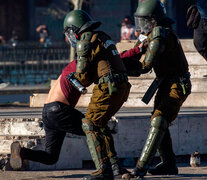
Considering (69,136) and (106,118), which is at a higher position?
(106,118)

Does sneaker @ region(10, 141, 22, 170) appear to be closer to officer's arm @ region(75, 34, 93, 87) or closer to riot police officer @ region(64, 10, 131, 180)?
riot police officer @ region(64, 10, 131, 180)

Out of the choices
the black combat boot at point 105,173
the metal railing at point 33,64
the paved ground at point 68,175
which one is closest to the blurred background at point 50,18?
the metal railing at point 33,64

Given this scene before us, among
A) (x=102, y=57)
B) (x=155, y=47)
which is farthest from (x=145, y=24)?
(x=102, y=57)

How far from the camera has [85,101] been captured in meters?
9.27

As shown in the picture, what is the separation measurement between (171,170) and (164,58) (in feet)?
3.79

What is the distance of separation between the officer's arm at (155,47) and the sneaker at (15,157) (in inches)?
58.1

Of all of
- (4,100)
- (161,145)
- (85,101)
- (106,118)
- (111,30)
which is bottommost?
(111,30)

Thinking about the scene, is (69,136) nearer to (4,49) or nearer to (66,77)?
(66,77)

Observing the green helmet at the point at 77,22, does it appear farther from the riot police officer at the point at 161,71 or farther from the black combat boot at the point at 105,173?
the black combat boot at the point at 105,173

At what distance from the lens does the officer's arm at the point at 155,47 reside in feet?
18.1

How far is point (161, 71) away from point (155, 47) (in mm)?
354

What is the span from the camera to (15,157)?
591cm

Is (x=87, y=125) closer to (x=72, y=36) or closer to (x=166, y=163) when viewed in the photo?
(x=72, y=36)

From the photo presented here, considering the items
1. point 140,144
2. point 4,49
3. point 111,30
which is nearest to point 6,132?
point 140,144
